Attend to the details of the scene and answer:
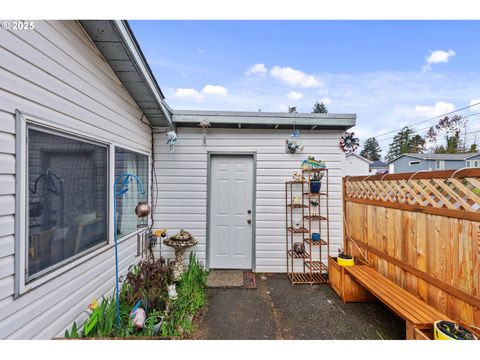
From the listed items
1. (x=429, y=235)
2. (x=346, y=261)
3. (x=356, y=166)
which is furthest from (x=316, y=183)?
(x=356, y=166)

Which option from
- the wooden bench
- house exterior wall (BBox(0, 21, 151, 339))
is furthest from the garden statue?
the wooden bench

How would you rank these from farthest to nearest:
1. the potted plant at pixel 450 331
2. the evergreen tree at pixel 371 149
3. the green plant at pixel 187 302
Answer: the evergreen tree at pixel 371 149 → the green plant at pixel 187 302 → the potted plant at pixel 450 331

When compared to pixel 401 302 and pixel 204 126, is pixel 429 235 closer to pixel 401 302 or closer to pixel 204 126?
pixel 401 302

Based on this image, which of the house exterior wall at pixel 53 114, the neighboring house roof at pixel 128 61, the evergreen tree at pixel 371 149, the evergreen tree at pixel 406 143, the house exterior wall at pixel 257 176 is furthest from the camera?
the evergreen tree at pixel 371 149

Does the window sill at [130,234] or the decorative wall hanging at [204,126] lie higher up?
the decorative wall hanging at [204,126]

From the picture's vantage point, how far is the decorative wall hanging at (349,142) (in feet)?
11.3

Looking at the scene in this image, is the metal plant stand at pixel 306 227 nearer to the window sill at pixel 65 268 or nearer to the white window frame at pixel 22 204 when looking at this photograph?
the window sill at pixel 65 268

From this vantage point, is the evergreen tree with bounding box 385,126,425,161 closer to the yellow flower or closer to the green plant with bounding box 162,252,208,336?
the green plant with bounding box 162,252,208,336

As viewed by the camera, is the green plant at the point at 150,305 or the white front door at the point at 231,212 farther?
the white front door at the point at 231,212

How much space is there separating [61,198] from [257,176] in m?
2.66

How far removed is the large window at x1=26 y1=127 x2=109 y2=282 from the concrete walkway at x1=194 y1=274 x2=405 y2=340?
1.59m

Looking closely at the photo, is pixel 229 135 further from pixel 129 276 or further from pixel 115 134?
pixel 129 276

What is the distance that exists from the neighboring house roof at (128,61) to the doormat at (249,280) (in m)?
2.94

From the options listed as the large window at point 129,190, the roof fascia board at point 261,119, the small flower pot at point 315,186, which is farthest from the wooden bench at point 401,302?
the large window at point 129,190
